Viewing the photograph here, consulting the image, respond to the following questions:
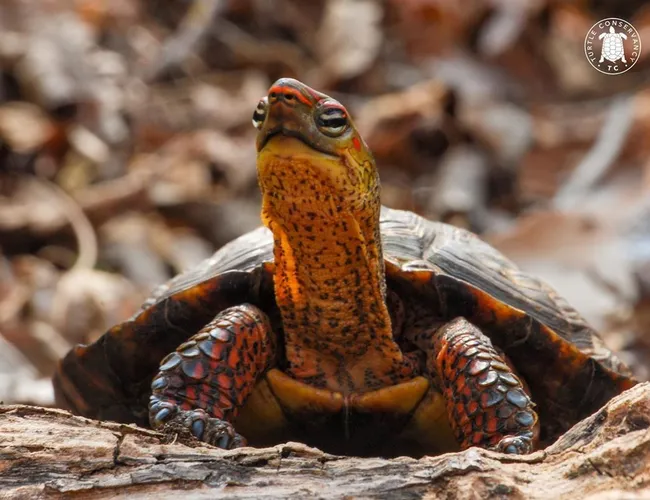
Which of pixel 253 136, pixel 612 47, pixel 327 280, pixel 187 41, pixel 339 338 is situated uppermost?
pixel 187 41

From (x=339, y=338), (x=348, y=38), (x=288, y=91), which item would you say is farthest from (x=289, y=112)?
(x=348, y=38)

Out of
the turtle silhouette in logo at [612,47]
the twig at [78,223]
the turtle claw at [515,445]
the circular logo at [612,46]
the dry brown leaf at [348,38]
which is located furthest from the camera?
the dry brown leaf at [348,38]

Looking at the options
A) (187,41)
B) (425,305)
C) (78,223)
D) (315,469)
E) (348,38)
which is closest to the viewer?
(315,469)

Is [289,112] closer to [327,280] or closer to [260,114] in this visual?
[260,114]

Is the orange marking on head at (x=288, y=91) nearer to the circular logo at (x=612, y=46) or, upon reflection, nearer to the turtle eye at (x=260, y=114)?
the turtle eye at (x=260, y=114)

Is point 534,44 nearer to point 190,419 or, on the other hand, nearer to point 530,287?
point 530,287

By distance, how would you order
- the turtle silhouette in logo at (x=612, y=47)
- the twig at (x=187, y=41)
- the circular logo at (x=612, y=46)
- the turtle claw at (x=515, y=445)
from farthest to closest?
1. the twig at (x=187, y=41)
2. the circular logo at (x=612, y=46)
3. the turtle silhouette in logo at (x=612, y=47)
4. the turtle claw at (x=515, y=445)

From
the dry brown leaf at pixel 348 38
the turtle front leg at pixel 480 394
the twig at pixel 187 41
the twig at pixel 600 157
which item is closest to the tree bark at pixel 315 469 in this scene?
the turtle front leg at pixel 480 394

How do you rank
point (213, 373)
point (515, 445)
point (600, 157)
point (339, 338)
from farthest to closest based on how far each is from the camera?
1. point (600, 157)
2. point (339, 338)
3. point (213, 373)
4. point (515, 445)
